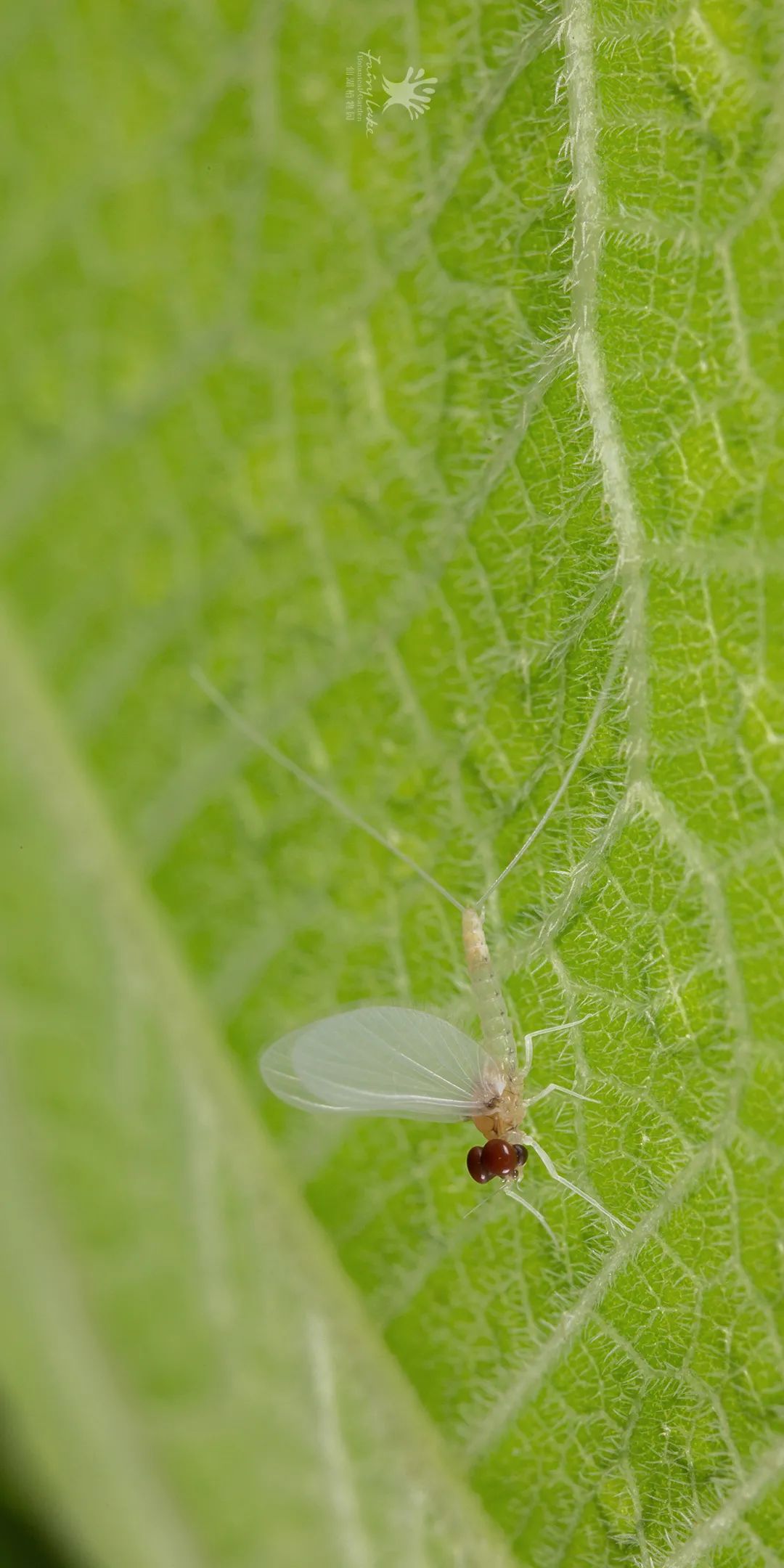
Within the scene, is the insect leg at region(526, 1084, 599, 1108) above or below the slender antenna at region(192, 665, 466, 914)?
below

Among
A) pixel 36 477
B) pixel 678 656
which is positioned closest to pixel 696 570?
pixel 678 656

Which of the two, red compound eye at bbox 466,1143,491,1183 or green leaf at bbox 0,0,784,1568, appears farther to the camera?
red compound eye at bbox 466,1143,491,1183

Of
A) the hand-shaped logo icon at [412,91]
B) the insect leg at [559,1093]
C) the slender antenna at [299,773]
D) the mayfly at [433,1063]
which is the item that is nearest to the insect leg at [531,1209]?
the mayfly at [433,1063]

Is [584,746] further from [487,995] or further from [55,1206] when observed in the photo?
[55,1206]

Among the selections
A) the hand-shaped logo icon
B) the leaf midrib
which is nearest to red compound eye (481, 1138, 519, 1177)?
the leaf midrib

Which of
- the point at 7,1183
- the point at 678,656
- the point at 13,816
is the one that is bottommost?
the point at 7,1183

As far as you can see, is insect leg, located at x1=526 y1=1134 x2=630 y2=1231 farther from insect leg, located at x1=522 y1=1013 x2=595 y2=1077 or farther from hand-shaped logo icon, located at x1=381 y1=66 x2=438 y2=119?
hand-shaped logo icon, located at x1=381 y1=66 x2=438 y2=119

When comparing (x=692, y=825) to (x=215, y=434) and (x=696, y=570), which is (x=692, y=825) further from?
(x=215, y=434)

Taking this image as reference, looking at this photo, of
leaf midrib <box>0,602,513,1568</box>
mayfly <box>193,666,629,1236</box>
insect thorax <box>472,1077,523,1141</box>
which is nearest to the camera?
leaf midrib <box>0,602,513,1568</box>
